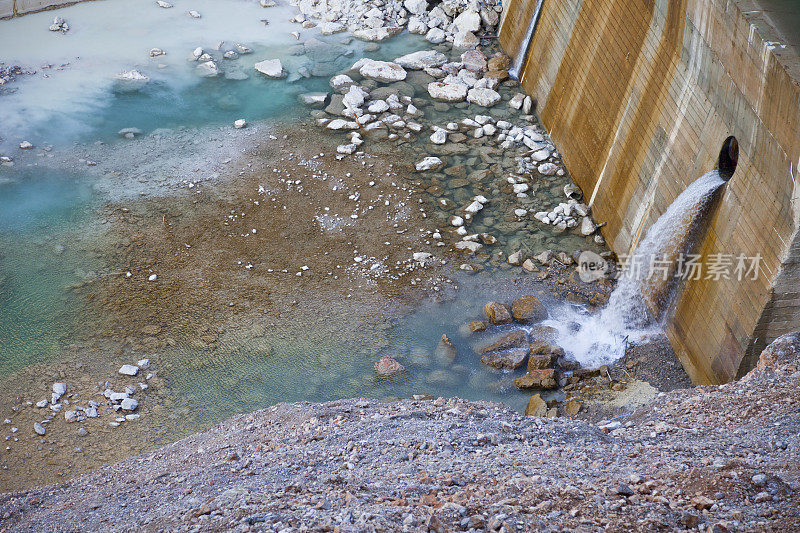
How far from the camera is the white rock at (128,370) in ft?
29.8

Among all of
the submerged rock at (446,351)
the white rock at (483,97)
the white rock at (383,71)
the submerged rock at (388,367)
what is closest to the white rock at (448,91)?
the white rock at (483,97)

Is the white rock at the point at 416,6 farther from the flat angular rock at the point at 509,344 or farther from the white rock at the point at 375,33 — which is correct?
the flat angular rock at the point at 509,344

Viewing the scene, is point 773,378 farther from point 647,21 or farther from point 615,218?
point 647,21

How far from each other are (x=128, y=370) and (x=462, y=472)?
16.0ft

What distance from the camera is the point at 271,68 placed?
15453 mm

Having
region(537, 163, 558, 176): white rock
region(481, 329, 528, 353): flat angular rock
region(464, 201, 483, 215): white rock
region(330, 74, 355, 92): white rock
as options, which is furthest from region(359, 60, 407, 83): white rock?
region(481, 329, 528, 353): flat angular rock

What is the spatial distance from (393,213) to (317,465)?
589 centimetres

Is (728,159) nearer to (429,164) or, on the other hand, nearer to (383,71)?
(429,164)

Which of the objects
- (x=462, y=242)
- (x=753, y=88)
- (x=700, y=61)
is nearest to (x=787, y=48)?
(x=753, y=88)

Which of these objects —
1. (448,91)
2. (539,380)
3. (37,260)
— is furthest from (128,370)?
(448,91)

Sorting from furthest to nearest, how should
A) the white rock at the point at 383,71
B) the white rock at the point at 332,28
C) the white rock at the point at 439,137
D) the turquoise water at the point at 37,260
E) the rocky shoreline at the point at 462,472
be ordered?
1. the white rock at the point at 332,28
2. the white rock at the point at 383,71
3. the white rock at the point at 439,137
4. the turquoise water at the point at 37,260
5. the rocky shoreline at the point at 462,472

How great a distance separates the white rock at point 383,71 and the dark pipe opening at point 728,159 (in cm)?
761

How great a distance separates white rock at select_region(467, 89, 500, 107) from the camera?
14172 mm

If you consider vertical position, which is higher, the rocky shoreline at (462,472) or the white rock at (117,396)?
the rocky shoreline at (462,472)
